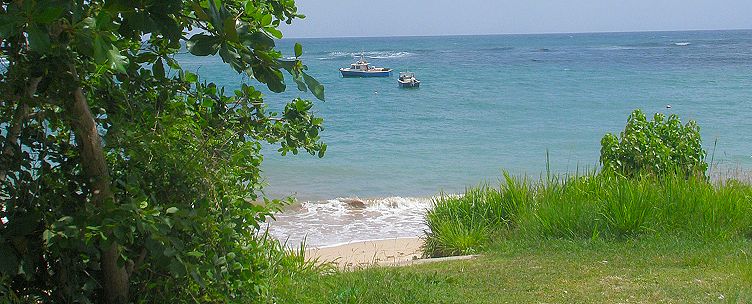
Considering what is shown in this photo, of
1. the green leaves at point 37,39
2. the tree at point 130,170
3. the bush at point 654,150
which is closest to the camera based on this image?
the green leaves at point 37,39

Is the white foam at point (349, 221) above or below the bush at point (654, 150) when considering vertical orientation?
below

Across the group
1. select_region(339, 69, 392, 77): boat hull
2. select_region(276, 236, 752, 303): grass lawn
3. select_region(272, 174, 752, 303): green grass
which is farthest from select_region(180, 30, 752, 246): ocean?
select_region(339, 69, 392, 77): boat hull

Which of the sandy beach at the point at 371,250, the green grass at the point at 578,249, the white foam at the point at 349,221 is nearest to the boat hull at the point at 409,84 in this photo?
the white foam at the point at 349,221

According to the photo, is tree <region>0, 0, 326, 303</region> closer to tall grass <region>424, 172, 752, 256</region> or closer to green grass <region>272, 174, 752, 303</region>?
green grass <region>272, 174, 752, 303</region>

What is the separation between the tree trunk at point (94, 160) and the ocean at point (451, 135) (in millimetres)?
495

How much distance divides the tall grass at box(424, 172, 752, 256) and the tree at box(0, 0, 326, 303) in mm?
3838

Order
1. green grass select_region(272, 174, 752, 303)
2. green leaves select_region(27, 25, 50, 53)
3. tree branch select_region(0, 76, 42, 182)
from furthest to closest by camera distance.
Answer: green grass select_region(272, 174, 752, 303) → tree branch select_region(0, 76, 42, 182) → green leaves select_region(27, 25, 50, 53)

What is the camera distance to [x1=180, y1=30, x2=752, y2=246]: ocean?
13938 millimetres

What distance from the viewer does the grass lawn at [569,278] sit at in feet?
17.5

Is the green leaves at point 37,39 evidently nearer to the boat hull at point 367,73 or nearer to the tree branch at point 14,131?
the tree branch at point 14,131

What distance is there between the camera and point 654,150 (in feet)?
29.2

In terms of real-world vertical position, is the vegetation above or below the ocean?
above

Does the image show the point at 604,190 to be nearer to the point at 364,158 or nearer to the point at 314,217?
the point at 314,217

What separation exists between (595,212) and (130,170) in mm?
4943
